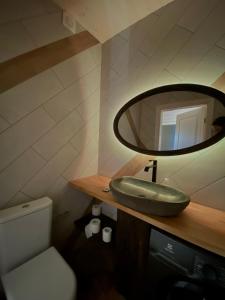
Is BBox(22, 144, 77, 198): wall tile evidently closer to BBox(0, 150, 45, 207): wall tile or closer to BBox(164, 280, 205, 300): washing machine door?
BBox(0, 150, 45, 207): wall tile

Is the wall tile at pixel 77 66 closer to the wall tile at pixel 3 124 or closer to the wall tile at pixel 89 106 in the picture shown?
the wall tile at pixel 89 106

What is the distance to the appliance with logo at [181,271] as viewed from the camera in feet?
2.59

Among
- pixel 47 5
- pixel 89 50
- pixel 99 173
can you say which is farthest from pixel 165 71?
pixel 99 173

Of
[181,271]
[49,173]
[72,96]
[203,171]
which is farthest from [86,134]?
[181,271]

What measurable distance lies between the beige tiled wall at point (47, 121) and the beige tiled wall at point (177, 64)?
271mm

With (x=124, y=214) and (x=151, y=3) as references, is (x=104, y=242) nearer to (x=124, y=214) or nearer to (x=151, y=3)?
(x=124, y=214)

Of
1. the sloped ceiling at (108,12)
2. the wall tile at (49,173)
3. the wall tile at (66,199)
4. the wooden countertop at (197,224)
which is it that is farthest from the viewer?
the wall tile at (66,199)

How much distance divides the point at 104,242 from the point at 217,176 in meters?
1.10

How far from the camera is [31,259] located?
1.17m

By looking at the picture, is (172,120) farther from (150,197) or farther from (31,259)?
(31,259)

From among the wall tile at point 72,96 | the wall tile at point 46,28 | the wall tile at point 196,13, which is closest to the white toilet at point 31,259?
the wall tile at point 72,96

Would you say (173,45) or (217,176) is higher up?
(173,45)

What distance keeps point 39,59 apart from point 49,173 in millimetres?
949

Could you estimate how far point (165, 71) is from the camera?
1209 millimetres
